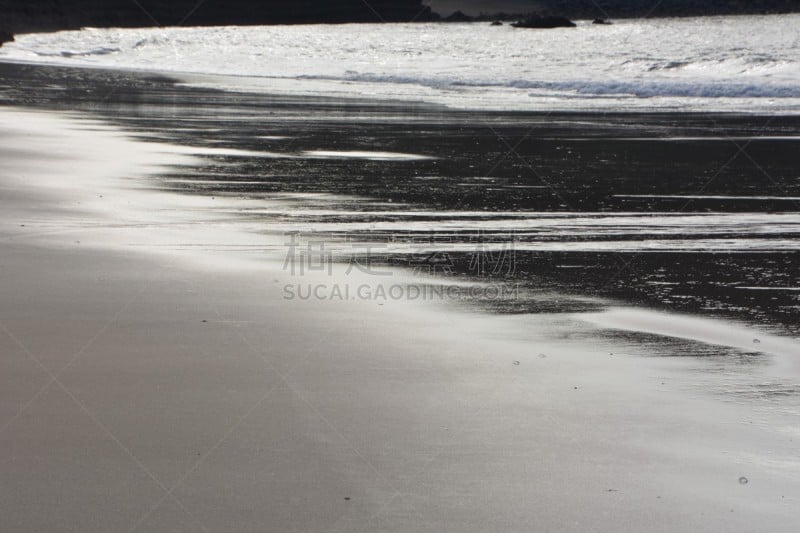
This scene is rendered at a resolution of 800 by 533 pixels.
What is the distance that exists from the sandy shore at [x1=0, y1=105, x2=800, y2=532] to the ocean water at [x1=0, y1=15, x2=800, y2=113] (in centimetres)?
1587

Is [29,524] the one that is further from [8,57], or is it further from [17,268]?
[8,57]

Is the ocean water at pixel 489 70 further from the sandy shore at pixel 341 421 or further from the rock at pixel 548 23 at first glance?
the rock at pixel 548 23

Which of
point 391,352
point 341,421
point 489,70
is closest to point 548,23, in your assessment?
point 489,70

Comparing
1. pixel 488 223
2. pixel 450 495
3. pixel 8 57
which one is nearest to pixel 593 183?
pixel 488 223

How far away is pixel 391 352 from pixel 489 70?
30.3 meters

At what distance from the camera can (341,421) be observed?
378cm

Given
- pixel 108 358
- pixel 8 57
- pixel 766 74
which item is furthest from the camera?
pixel 8 57

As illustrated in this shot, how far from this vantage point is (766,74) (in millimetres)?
31703

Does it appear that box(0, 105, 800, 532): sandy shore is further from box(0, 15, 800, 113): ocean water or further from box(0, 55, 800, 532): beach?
box(0, 15, 800, 113): ocean water

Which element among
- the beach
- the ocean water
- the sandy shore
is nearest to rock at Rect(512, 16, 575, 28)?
the ocean water

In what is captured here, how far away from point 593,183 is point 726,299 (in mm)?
4443

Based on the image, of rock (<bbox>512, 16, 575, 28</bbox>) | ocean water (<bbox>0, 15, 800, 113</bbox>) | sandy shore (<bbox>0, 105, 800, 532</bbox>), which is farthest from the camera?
rock (<bbox>512, 16, 575, 28</bbox>)

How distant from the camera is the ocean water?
941 inches

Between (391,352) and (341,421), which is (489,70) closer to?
(391,352)
